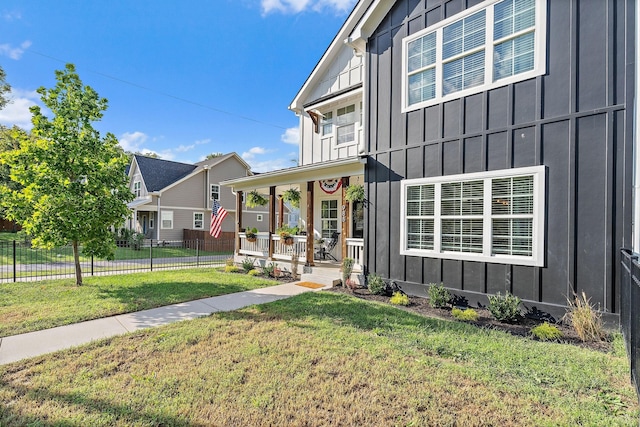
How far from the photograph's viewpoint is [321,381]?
322 cm

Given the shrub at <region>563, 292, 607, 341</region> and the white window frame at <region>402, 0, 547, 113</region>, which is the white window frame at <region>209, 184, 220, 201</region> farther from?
the shrub at <region>563, 292, 607, 341</region>

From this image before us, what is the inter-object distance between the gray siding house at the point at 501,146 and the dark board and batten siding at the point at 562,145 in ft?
0.06

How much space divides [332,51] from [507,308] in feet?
32.5

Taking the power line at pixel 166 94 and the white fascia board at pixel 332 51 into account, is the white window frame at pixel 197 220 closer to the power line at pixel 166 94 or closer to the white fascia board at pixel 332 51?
the power line at pixel 166 94

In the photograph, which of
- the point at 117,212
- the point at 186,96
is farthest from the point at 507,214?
the point at 186,96

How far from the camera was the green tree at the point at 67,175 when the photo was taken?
267 inches

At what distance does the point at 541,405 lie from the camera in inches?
111

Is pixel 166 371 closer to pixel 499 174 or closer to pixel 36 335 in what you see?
pixel 36 335

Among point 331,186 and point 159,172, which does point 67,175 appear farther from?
point 159,172

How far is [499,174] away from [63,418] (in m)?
7.03

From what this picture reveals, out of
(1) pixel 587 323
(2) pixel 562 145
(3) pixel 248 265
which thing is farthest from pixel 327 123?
(1) pixel 587 323

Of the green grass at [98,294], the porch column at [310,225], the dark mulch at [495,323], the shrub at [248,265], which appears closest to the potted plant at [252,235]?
the shrub at [248,265]

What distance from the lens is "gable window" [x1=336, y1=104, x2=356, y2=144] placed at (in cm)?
1016

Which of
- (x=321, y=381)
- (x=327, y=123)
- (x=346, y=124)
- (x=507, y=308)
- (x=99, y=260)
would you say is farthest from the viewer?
(x=99, y=260)
